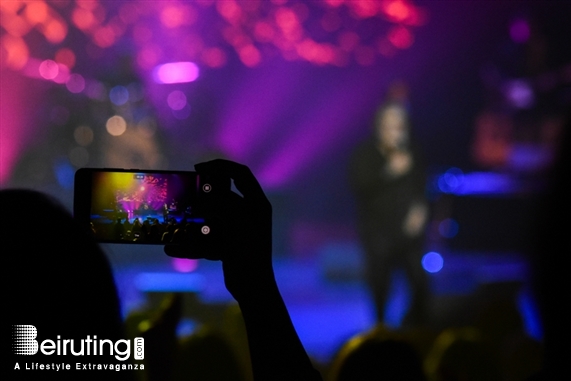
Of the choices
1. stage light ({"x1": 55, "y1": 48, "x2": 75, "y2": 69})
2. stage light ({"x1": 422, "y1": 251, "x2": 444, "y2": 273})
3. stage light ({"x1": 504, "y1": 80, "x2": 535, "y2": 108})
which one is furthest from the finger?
stage light ({"x1": 504, "y1": 80, "x2": 535, "y2": 108})

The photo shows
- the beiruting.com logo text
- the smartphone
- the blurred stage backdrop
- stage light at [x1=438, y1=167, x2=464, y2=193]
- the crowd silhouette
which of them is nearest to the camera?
the crowd silhouette

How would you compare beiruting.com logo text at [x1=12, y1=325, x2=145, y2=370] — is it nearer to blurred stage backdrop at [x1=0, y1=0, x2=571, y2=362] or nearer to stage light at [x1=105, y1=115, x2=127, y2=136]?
blurred stage backdrop at [x1=0, y1=0, x2=571, y2=362]

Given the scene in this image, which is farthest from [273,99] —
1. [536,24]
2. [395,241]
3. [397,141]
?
[536,24]

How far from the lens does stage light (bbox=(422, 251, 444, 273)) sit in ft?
11.3

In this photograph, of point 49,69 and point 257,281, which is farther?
point 49,69

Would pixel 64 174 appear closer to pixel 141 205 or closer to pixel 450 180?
pixel 450 180

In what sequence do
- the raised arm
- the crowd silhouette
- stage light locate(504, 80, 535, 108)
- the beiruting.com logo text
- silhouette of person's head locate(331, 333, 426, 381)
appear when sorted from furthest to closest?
stage light locate(504, 80, 535, 108), silhouette of person's head locate(331, 333, 426, 381), the raised arm, the beiruting.com logo text, the crowd silhouette

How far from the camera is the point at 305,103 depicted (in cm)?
377

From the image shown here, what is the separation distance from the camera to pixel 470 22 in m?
3.78

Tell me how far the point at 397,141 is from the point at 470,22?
1047 mm

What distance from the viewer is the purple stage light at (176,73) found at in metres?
3.70

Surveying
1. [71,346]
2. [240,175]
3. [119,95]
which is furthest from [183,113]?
[71,346]

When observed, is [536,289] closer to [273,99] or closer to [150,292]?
[150,292]

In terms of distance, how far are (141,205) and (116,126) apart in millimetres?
2646
